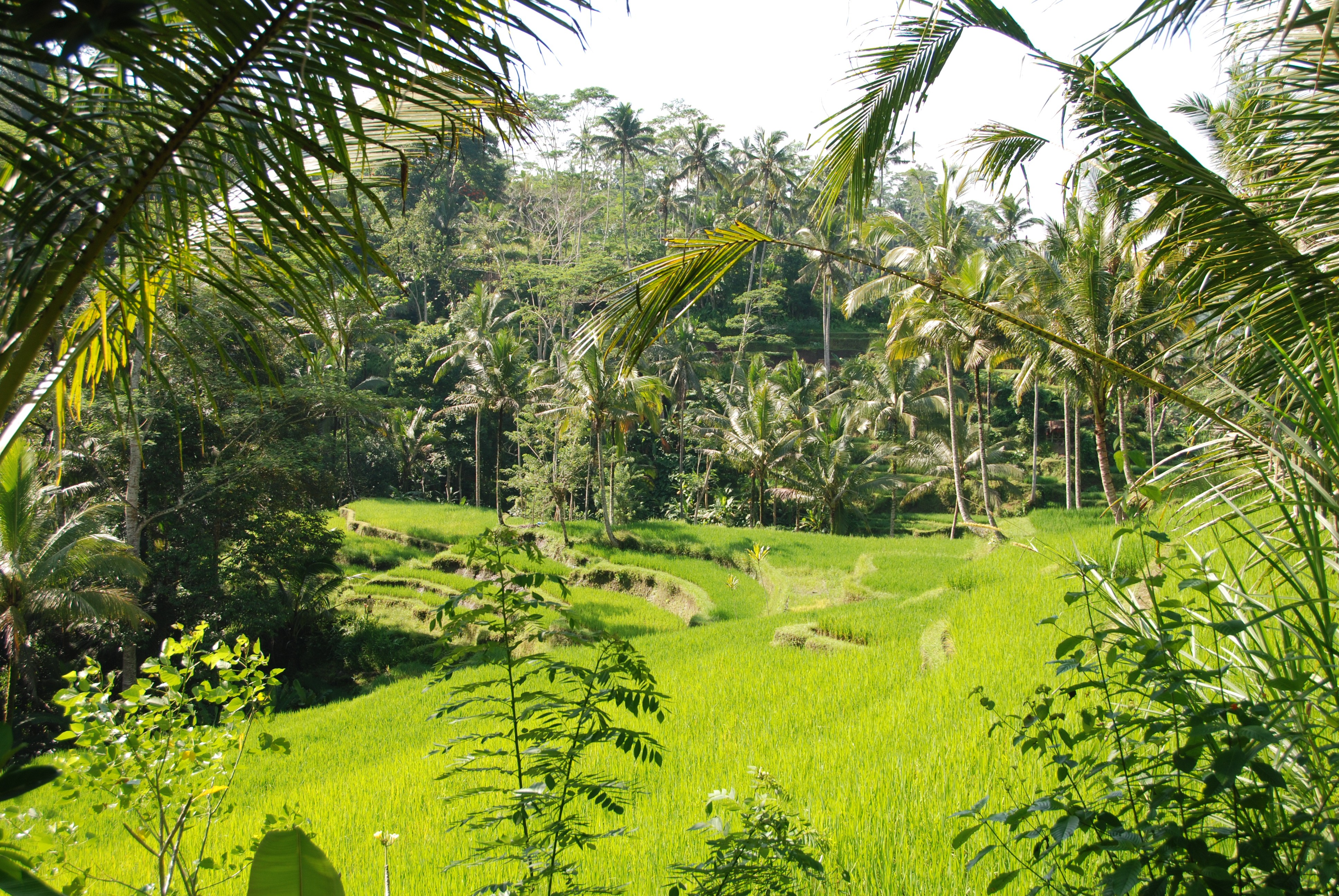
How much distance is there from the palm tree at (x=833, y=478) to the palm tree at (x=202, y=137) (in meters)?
23.0

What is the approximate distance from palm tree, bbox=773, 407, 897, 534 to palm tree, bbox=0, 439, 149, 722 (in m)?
17.7

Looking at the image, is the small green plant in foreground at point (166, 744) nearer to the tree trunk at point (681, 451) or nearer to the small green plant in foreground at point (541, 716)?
the small green plant in foreground at point (541, 716)

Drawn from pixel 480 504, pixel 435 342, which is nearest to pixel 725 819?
pixel 480 504

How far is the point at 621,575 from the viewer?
19.0 m

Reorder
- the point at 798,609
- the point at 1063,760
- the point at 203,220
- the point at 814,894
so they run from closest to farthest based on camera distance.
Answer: the point at 203,220 < the point at 1063,760 < the point at 814,894 < the point at 798,609

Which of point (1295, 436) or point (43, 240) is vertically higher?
point (43, 240)

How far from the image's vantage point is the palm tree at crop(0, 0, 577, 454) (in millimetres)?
1226

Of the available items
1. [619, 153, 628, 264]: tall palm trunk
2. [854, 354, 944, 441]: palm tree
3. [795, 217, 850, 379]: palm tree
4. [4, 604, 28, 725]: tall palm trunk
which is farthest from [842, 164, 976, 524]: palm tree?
[619, 153, 628, 264]: tall palm trunk

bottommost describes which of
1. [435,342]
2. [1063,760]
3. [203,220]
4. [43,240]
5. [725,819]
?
[725,819]

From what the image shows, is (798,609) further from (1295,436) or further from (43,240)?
(43,240)

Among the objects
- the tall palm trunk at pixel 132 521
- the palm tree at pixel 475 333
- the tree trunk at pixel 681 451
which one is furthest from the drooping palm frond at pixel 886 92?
the tree trunk at pixel 681 451

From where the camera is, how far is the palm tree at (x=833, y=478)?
24.5m

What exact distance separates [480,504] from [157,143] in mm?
31875

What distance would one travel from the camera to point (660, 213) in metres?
41.7
